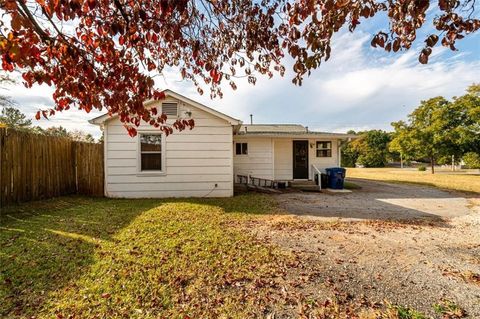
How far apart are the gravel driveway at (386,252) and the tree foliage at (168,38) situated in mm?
2512

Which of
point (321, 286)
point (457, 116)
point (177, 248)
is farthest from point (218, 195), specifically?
point (457, 116)

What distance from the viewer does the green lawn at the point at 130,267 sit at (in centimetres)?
263

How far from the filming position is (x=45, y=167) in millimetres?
8195

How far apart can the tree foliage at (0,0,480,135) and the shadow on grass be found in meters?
2.07

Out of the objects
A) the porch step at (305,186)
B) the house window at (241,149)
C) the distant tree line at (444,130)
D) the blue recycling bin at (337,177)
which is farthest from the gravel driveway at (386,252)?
the distant tree line at (444,130)

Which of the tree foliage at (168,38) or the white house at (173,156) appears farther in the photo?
the white house at (173,156)

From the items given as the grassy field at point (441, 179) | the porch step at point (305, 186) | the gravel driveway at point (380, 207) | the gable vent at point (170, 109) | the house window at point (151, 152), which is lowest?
the gravel driveway at point (380, 207)

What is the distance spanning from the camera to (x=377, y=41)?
2.24 meters

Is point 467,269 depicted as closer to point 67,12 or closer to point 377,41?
point 377,41

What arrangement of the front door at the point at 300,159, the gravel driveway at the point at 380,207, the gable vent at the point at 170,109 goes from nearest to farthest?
the gravel driveway at the point at 380,207 < the gable vent at the point at 170,109 < the front door at the point at 300,159

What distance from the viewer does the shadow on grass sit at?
2.93 metres

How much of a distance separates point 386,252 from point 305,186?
813cm

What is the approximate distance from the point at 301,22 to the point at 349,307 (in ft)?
10.1

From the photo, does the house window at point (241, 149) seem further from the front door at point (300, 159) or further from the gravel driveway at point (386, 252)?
the gravel driveway at point (386, 252)
